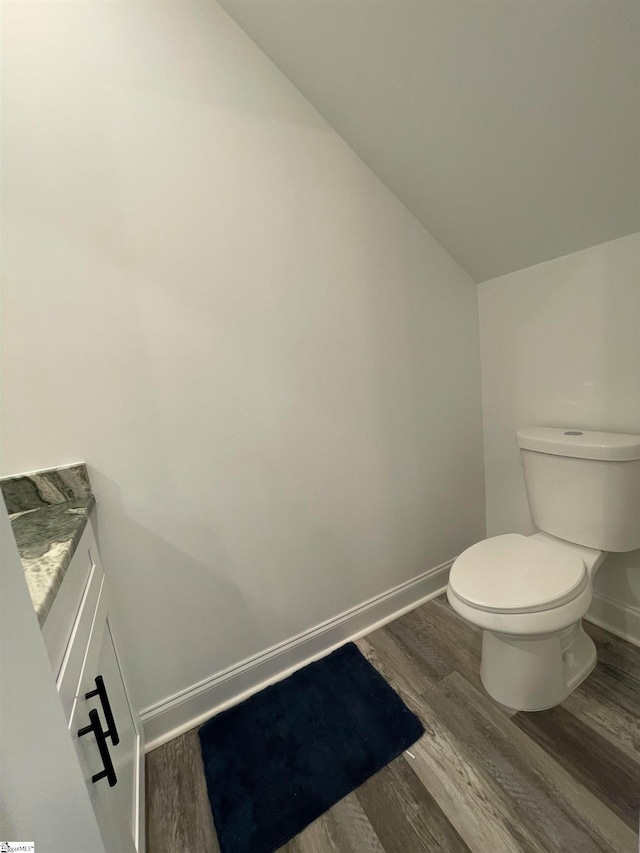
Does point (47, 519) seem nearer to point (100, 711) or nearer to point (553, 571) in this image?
point (100, 711)

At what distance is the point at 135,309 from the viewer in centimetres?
108

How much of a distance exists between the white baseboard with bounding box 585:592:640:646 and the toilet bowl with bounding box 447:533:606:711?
0.21 m

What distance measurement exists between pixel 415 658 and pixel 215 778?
2.68 ft

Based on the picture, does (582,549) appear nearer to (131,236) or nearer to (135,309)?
(135,309)

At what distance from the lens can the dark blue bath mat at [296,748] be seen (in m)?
1.00

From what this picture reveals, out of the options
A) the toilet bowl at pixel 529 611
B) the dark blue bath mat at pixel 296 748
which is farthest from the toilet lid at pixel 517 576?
the dark blue bath mat at pixel 296 748

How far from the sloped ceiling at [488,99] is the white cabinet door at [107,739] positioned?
67.5 inches

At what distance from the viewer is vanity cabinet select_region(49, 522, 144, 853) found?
1.94 ft

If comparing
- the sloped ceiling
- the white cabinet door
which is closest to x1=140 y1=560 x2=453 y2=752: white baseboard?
the white cabinet door

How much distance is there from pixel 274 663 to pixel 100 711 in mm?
795

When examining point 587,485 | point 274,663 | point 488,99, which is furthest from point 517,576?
point 488,99

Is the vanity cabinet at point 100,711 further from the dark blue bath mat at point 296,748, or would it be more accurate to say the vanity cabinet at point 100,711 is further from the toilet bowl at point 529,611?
the toilet bowl at point 529,611

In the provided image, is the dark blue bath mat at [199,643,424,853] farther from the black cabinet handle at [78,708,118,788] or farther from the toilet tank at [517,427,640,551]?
the toilet tank at [517,427,640,551]

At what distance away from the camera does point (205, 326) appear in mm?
1175
